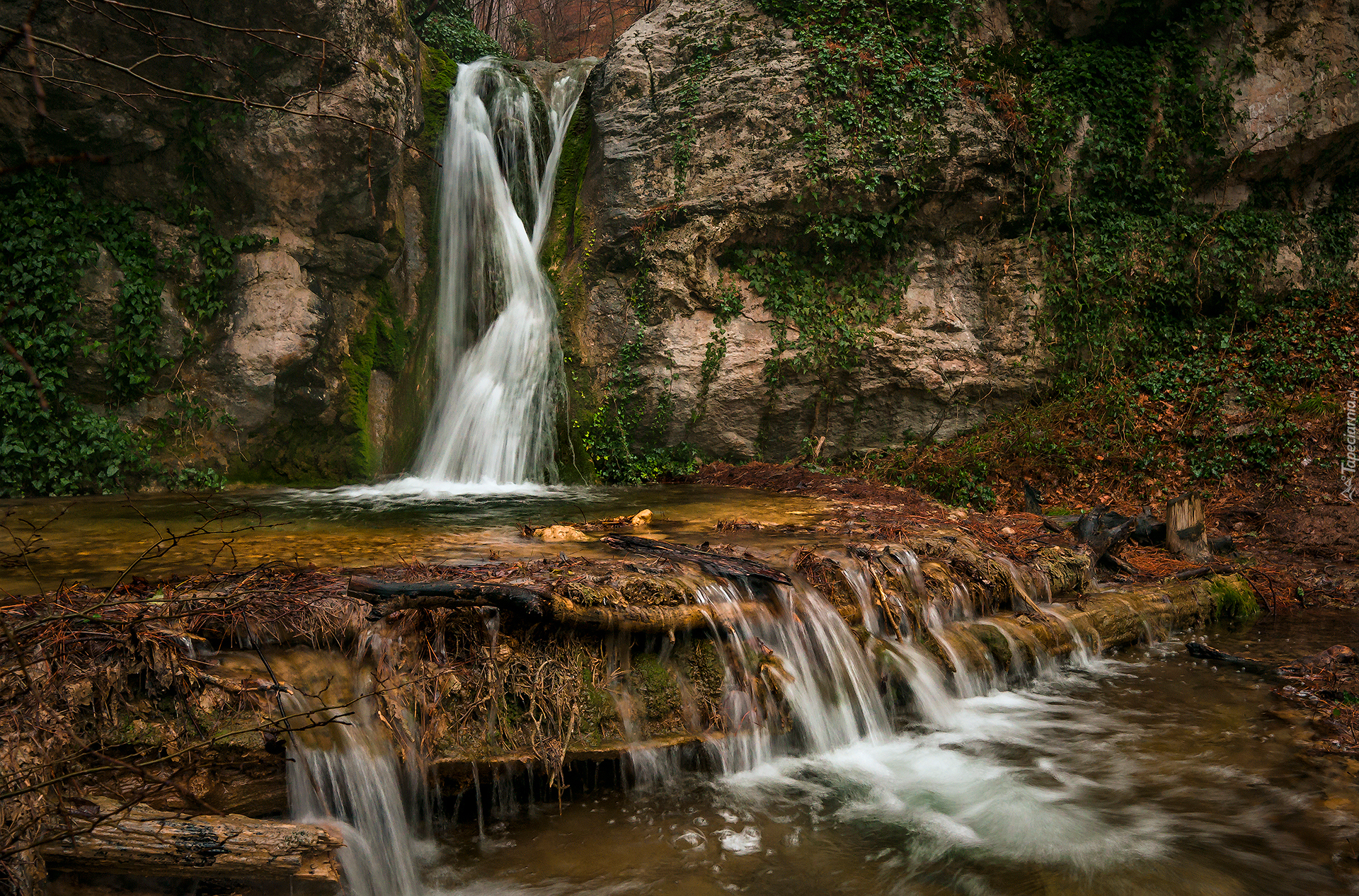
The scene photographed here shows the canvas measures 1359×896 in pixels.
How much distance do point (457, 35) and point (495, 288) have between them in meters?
6.46

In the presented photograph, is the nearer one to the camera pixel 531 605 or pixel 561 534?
pixel 531 605

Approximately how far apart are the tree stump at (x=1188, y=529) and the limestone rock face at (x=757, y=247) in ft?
12.6

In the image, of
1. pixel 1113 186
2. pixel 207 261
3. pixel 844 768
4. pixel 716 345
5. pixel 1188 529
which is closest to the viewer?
pixel 844 768

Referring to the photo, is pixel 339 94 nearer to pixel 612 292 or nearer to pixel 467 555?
pixel 612 292

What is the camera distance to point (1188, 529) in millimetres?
7137

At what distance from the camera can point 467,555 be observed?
16.4ft

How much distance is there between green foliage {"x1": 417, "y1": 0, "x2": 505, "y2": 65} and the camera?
47.1ft

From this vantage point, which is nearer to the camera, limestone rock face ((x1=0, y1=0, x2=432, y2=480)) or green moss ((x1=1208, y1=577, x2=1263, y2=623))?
green moss ((x1=1208, y1=577, x2=1263, y2=623))

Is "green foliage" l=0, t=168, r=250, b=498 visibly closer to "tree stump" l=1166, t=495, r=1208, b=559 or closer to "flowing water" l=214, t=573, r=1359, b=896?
"flowing water" l=214, t=573, r=1359, b=896

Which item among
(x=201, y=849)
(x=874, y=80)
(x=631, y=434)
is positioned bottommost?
(x=201, y=849)

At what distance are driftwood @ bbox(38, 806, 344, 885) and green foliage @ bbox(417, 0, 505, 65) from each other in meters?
14.4

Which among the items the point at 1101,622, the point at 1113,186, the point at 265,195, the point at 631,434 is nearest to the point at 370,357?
the point at 265,195

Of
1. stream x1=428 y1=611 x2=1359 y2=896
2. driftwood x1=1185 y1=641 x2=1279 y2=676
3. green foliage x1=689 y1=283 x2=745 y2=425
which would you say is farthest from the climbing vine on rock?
stream x1=428 y1=611 x2=1359 y2=896

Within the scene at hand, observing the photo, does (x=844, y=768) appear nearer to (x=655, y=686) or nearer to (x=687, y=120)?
(x=655, y=686)
